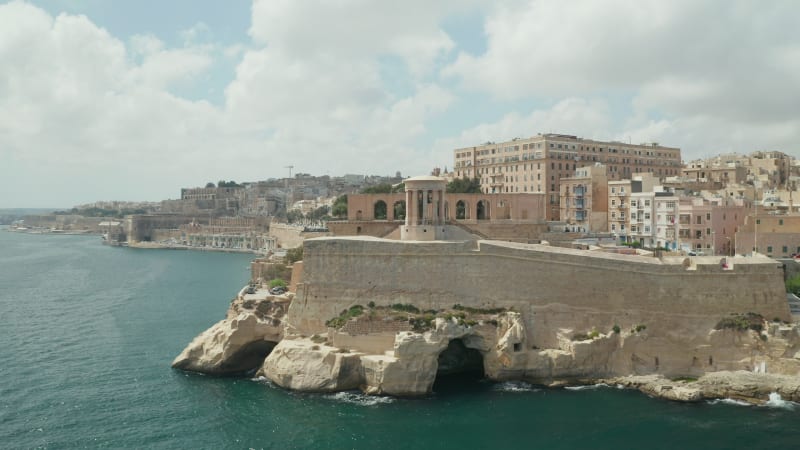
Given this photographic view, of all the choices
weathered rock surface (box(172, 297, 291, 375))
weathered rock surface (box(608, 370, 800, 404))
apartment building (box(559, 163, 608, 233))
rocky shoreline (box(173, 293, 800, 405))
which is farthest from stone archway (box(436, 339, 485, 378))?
apartment building (box(559, 163, 608, 233))

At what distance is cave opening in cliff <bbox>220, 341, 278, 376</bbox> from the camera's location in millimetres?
30078

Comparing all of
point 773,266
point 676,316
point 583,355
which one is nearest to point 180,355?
point 583,355

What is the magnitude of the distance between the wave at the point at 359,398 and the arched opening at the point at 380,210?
1834 cm

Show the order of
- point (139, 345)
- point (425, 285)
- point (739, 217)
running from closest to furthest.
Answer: point (425, 285), point (139, 345), point (739, 217)

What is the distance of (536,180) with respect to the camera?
5559 centimetres

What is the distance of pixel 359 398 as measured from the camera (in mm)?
26312

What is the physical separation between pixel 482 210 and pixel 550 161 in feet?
38.4

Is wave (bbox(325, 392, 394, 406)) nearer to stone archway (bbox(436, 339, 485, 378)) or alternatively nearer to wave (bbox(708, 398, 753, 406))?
stone archway (bbox(436, 339, 485, 378))

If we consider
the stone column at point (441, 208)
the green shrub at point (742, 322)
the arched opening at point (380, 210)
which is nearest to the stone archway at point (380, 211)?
the arched opening at point (380, 210)

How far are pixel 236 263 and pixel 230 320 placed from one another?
2206 inches

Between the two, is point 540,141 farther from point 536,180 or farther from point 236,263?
point 236,263

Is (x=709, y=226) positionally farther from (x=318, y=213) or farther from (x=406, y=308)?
(x=318, y=213)

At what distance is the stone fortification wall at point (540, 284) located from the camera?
2911cm

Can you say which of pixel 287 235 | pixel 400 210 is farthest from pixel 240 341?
pixel 287 235
